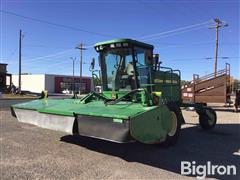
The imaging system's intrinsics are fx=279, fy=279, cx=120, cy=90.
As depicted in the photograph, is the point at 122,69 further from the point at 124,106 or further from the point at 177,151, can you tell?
the point at 177,151

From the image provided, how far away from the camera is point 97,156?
19.3ft

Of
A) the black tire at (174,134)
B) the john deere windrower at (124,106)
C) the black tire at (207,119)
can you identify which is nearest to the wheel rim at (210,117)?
the black tire at (207,119)

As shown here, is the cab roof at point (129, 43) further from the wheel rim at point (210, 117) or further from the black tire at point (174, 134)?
the wheel rim at point (210, 117)

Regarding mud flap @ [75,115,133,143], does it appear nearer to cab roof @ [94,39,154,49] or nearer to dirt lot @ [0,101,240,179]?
dirt lot @ [0,101,240,179]

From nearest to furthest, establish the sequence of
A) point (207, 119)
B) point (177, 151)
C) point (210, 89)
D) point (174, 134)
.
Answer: point (177, 151)
point (174, 134)
point (207, 119)
point (210, 89)

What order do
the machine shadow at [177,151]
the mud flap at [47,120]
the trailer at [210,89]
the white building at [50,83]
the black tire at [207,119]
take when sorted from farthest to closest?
the white building at [50,83] < the trailer at [210,89] < the black tire at [207,119] < the mud flap at [47,120] < the machine shadow at [177,151]

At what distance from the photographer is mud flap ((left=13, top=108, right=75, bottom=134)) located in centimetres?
605

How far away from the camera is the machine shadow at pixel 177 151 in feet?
18.6

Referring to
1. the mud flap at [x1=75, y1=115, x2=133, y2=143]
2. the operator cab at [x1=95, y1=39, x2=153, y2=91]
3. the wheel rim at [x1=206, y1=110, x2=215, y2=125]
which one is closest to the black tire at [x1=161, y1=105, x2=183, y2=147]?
the operator cab at [x1=95, y1=39, x2=153, y2=91]

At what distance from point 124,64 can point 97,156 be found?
2.84 metres

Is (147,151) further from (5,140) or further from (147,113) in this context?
(5,140)
